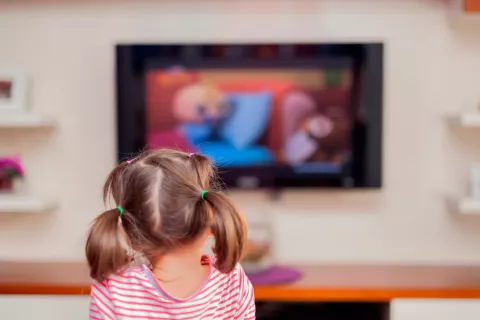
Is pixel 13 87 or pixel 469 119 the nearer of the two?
pixel 469 119

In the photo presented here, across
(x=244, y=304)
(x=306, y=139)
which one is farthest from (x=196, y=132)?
(x=244, y=304)

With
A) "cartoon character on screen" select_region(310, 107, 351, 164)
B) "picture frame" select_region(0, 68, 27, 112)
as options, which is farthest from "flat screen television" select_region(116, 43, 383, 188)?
"picture frame" select_region(0, 68, 27, 112)

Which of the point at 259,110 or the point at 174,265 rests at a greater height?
the point at 259,110

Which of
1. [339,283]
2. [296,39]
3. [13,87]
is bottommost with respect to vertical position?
[339,283]

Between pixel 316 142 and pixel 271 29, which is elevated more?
pixel 271 29

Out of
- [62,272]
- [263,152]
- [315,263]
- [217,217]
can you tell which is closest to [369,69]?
[263,152]

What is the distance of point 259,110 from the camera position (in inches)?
124

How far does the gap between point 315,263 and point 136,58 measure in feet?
4.09

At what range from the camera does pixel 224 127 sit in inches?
124

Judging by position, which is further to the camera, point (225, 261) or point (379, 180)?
point (379, 180)

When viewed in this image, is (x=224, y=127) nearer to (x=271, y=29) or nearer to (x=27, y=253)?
(x=271, y=29)

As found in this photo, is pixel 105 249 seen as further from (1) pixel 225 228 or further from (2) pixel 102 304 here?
(1) pixel 225 228

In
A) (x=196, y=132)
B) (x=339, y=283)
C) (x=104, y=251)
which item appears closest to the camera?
(x=104, y=251)

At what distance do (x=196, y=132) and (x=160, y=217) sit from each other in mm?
1807
